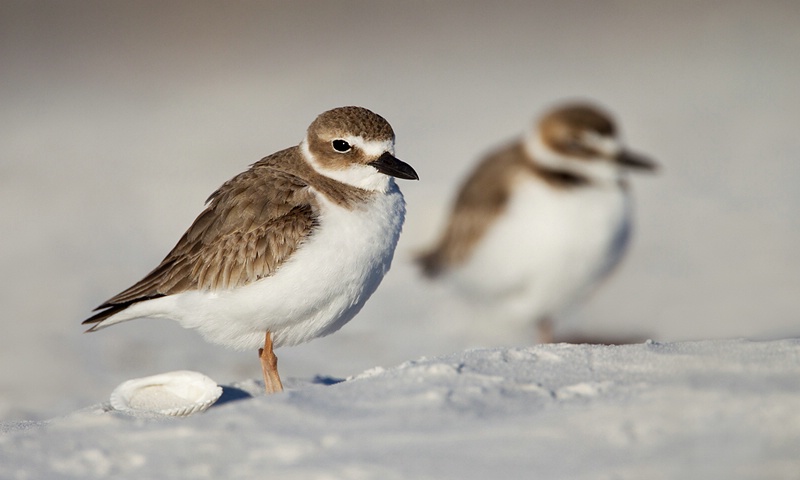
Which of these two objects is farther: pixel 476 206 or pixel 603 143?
pixel 476 206

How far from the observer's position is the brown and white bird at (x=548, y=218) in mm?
7551

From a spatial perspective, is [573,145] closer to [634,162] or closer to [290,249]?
[634,162]

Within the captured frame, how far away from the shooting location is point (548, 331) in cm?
809

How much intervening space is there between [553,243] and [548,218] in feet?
0.58

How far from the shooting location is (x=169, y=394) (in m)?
4.92

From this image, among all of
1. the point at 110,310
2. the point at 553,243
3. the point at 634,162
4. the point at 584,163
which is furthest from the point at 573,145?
the point at 110,310

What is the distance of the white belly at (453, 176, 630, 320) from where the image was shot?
752cm

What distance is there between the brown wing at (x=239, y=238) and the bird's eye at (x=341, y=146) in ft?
0.84

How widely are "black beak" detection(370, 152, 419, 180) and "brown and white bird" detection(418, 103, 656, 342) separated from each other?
2.36 m

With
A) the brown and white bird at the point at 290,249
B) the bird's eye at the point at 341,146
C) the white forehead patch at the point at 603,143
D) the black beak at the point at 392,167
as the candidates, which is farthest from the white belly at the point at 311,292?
the white forehead patch at the point at 603,143

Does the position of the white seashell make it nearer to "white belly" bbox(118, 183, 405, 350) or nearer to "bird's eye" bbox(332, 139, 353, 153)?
"white belly" bbox(118, 183, 405, 350)

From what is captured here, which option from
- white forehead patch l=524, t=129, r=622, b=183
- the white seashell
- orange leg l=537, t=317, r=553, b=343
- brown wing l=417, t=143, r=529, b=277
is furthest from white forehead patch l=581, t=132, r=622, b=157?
the white seashell

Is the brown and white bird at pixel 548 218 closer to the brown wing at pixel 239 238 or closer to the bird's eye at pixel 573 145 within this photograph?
the bird's eye at pixel 573 145

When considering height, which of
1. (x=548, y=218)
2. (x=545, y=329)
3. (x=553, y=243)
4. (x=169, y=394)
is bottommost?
(x=169, y=394)
